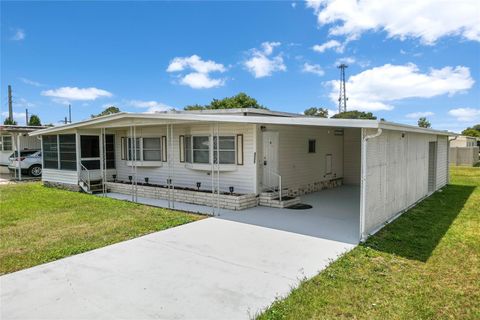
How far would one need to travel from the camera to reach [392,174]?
24.0 feet

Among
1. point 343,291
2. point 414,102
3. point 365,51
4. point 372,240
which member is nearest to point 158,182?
point 372,240

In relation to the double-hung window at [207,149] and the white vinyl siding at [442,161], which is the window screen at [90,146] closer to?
the double-hung window at [207,149]

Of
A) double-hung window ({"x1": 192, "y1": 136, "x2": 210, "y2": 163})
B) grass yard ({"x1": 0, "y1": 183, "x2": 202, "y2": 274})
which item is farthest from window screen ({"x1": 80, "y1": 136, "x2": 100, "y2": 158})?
double-hung window ({"x1": 192, "y1": 136, "x2": 210, "y2": 163})

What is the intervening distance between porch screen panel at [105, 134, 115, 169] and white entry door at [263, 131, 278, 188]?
277 inches

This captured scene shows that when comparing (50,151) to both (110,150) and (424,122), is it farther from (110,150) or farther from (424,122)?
(424,122)

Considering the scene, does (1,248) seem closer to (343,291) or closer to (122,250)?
A: (122,250)

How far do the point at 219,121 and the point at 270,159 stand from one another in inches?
101

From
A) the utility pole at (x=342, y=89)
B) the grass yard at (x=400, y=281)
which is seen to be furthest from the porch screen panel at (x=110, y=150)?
the utility pole at (x=342, y=89)

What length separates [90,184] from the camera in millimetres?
12492

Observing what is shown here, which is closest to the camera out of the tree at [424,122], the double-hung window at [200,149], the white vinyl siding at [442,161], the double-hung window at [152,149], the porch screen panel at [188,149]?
the double-hung window at [200,149]

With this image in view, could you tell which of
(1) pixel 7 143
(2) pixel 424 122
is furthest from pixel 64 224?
(2) pixel 424 122

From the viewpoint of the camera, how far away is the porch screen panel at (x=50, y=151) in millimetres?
13383

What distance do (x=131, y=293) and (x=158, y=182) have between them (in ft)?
26.9

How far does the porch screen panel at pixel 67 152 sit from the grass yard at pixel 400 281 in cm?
1098
